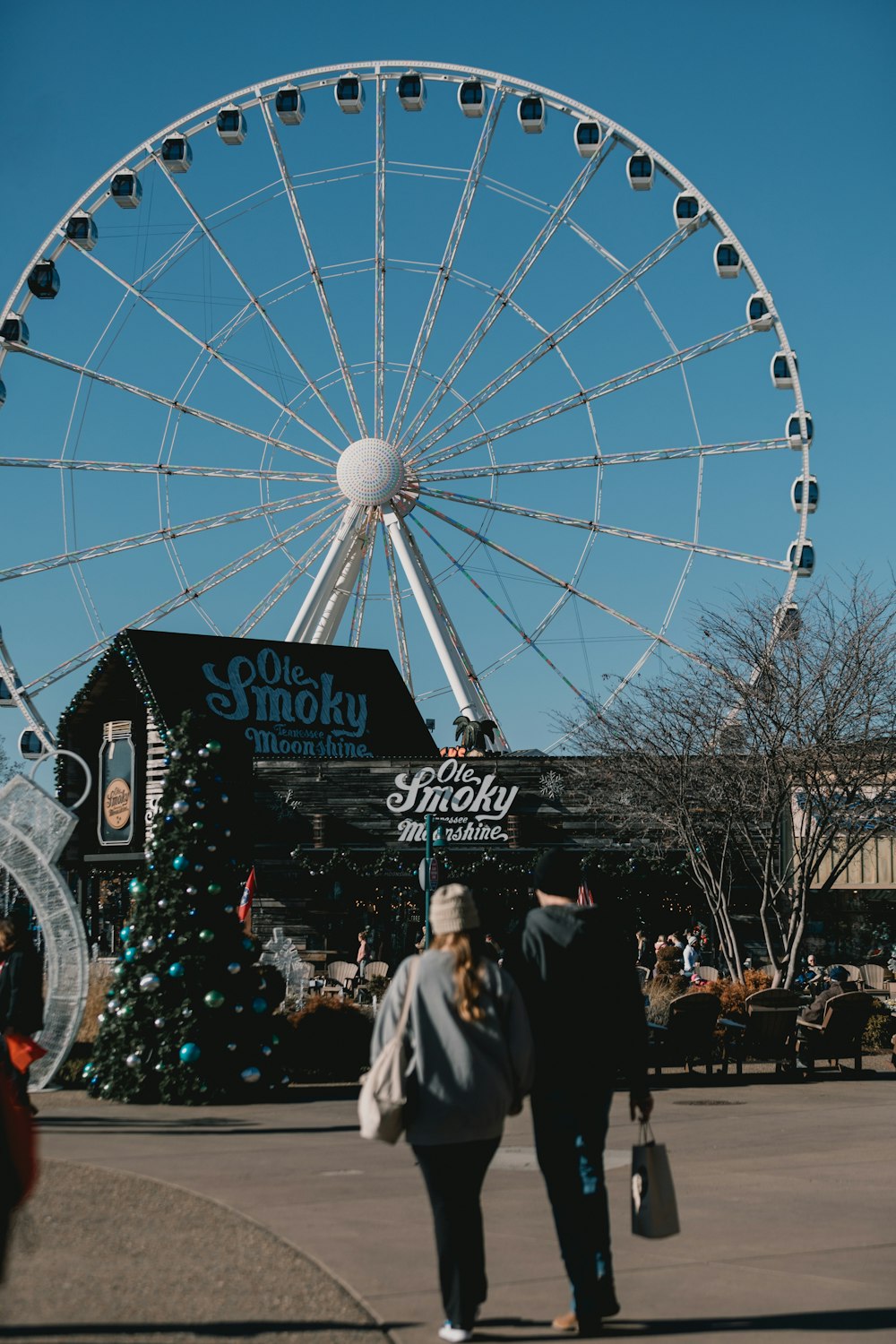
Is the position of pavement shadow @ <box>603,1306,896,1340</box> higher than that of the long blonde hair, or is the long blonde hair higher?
the long blonde hair

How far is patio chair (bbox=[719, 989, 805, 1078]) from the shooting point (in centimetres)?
1583

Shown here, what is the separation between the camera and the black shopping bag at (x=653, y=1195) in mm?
5805

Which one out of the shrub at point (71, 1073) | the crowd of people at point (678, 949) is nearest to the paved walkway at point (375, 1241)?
the shrub at point (71, 1073)

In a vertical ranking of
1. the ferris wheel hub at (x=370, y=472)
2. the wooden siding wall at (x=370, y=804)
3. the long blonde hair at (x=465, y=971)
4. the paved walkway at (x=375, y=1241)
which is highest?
the ferris wheel hub at (x=370, y=472)

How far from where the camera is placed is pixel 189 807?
13492 mm

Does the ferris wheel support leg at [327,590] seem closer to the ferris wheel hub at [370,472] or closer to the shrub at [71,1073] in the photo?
the ferris wheel hub at [370,472]

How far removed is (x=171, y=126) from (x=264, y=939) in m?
16.2

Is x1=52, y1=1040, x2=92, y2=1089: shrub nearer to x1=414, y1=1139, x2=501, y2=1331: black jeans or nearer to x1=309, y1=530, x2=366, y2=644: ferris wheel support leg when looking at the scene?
x1=414, y1=1139, x2=501, y2=1331: black jeans

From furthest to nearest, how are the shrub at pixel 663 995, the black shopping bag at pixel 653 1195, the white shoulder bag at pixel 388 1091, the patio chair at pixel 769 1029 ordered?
the shrub at pixel 663 995, the patio chair at pixel 769 1029, the black shopping bag at pixel 653 1195, the white shoulder bag at pixel 388 1091

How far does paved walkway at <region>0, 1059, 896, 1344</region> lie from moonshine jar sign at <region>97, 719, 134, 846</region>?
19.6m

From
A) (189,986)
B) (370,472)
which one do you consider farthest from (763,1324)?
(370,472)

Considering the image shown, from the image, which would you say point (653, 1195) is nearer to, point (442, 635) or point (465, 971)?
point (465, 971)

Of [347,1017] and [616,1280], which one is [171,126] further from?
[616,1280]

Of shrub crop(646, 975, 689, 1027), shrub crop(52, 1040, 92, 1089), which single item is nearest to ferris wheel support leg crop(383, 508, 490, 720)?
shrub crop(646, 975, 689, 1027)
